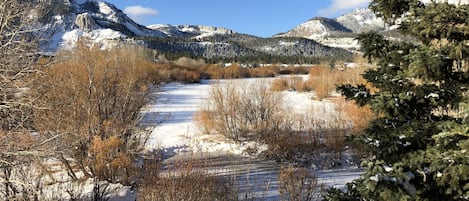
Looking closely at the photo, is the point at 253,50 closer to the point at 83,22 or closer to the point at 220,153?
the point at 83,22

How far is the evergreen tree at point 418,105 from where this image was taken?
4.40 m

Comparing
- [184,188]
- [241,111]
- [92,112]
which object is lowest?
[184,188]

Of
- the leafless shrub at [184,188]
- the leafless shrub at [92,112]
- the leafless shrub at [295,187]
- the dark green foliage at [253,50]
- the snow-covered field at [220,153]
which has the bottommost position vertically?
the snow-covered field at [220,153]

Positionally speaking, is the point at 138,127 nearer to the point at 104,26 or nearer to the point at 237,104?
the point at 237,104

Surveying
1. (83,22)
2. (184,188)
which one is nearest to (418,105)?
(184,188)

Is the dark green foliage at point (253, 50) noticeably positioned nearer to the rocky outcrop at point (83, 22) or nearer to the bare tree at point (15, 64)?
the rocky outcrop at point (83, 22)

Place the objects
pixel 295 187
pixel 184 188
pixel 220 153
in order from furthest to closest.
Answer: pixel 220 153 → pixel 295 187 → pixel 184 188

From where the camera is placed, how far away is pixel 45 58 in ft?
36.4

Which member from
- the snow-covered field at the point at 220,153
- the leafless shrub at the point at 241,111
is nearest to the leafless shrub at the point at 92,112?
the snow-covered field at the point at 220,153

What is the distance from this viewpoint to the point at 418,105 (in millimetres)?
5219

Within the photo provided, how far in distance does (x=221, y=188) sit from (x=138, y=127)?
18.9 feet

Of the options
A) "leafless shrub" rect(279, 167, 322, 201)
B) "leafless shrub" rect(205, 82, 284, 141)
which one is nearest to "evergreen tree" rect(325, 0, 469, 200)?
"leafless shrub" rect(279, 167, 322, 201)

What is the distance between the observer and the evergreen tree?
4.40 meters

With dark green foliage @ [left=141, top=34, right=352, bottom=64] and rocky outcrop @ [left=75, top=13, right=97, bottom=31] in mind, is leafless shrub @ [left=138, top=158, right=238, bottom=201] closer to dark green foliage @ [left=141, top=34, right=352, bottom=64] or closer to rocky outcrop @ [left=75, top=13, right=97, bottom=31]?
rocky outcrop @ [left=75, top=13, right=97, bottom=31]
